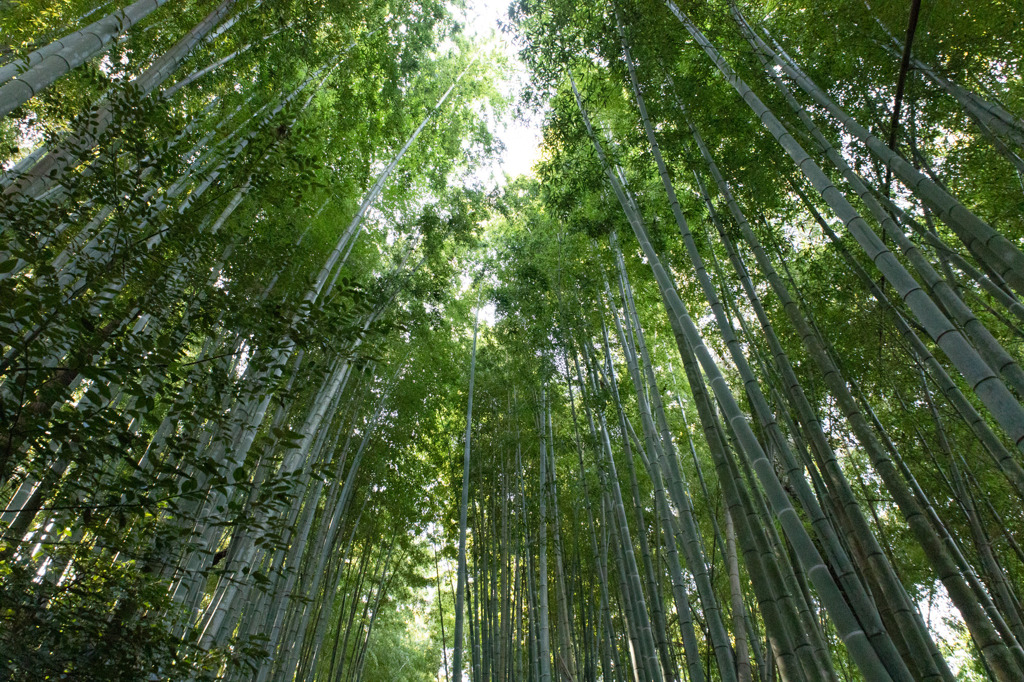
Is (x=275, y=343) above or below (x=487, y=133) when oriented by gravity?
below

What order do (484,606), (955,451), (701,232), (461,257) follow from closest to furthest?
(955,451) < (701,232) < (484,606) < (461,257)

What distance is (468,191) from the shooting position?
23.8 ft

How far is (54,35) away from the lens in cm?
391

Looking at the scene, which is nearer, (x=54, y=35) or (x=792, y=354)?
(x=54, y=35)

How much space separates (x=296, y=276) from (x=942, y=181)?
5.50m

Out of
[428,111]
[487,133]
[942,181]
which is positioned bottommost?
[942,181]

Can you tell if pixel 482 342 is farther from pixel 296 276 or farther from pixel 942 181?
pixel 942 181

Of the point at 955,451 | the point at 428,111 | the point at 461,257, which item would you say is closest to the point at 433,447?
the point at 461,257

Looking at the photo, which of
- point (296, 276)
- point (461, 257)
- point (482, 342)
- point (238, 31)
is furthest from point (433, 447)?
point (238, 31)

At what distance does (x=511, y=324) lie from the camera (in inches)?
270

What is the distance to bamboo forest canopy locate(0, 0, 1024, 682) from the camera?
1731 mm

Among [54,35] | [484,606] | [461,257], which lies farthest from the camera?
[461,257]

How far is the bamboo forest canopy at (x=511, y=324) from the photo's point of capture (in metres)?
1.73

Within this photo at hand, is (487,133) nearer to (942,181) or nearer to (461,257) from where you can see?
(461,257)
